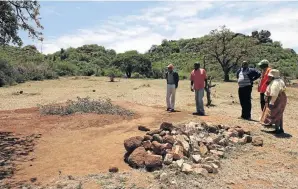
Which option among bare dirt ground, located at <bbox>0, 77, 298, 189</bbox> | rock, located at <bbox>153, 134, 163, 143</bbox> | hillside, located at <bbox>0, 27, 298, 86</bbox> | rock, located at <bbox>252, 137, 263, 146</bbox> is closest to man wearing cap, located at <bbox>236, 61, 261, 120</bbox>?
bare dirt ground, located at <bbox>0, 77, 298, 189</bbox>

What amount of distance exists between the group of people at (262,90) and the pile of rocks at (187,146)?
934mm

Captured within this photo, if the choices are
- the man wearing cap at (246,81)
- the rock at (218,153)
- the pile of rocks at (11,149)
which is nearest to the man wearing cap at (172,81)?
the man wearing cap at (246,81)

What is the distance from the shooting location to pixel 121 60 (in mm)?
45344

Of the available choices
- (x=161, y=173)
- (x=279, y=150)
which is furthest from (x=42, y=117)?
(x=279, y=150)

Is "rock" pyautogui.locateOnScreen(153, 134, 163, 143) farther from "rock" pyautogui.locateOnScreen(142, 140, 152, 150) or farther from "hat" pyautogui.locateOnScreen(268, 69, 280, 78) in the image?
"hat" pyautogui.locateOnScreen(268, 69, 280, 78)

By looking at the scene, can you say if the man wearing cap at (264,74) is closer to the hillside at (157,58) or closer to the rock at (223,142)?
the rock at (223,142)

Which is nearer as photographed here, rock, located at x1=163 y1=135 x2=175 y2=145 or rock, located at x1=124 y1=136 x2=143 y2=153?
rock, located at x1=124 y1=136 x2=143 y2=153

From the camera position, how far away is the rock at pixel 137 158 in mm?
6863

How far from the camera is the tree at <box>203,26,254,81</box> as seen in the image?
33.8m

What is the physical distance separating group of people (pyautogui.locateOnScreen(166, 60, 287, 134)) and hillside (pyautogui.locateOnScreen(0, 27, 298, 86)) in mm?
5169

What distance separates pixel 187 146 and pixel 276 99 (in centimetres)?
300

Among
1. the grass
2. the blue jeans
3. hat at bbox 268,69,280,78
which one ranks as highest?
hat at bbox 268,69,280,78

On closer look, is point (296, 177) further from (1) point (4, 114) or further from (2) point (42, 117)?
(1) point (4, 114)

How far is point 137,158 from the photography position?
6957 mm
